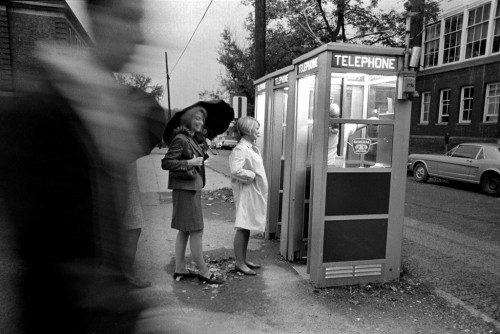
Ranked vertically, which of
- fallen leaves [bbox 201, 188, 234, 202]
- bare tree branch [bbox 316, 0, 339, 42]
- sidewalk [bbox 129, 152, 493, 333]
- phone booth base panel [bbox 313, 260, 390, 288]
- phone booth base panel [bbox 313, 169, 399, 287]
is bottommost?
fallen leaves [bbox 201, 188, 234, 202]

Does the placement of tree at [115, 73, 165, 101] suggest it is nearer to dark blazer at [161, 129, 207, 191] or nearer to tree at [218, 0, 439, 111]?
dark blazer at [161, 129, 207, 191]

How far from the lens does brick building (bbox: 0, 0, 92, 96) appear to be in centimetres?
89

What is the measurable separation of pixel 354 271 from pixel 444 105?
22987mm

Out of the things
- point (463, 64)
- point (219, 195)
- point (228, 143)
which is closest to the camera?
point (219, 195)

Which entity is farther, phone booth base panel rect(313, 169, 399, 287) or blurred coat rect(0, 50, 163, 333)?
phone booth base panel rect(313, 169, 399, 287)

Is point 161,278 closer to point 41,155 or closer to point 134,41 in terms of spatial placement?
point 41,155

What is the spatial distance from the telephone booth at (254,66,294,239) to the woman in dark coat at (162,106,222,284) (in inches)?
63.8

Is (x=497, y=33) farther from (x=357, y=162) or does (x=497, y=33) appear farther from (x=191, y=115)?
(x=191, y=115)

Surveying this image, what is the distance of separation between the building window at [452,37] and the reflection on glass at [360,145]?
22.4 metres

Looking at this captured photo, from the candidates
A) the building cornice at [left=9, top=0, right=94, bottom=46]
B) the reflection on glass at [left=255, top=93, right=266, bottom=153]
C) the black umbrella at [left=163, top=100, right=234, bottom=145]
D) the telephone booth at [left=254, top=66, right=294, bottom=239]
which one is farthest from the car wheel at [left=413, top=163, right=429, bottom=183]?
the building cornice at [left=9, top=0, right=94, bottom=46]

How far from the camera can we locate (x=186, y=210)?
419 centimetres

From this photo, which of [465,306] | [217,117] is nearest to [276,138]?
[217,117]

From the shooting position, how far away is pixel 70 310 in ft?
3.43

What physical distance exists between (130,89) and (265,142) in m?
5.12
